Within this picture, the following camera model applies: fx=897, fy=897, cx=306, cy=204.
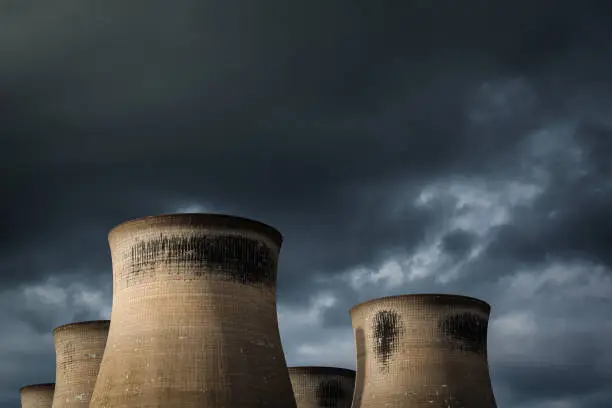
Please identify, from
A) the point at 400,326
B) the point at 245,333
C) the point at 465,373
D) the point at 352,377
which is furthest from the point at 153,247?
the point at 352,377

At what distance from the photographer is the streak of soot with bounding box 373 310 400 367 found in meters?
29.4

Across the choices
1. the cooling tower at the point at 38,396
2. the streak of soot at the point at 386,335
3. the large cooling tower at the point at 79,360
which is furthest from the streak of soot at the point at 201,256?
the cooling tower at the point at 38,396

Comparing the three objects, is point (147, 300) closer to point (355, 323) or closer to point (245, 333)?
point (245, 333)

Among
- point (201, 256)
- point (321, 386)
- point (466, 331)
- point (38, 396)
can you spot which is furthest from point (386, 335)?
point (38, 396)

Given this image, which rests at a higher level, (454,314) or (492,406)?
(454,314)

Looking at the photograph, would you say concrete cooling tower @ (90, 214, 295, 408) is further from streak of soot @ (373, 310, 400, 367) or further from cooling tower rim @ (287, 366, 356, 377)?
cooling tower rim @ (287, 366, 356, 377)

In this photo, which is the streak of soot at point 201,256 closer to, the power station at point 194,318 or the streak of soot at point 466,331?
the power station at point 194,318

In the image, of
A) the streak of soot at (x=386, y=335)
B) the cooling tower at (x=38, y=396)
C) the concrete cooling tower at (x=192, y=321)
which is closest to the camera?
the concrete cooling tower at (x=192, y=321)

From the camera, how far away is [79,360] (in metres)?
31.6

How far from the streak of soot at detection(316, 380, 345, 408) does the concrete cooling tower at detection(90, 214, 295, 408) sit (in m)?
16.4

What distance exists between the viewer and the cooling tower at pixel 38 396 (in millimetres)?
39250

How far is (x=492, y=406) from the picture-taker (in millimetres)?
29703

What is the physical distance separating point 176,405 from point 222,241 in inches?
166

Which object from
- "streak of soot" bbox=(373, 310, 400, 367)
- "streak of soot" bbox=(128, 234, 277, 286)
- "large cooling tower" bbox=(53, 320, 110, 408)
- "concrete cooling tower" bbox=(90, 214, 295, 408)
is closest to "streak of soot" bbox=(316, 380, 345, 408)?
"streak of soot" bbox=(373, 310, 400, 367)
